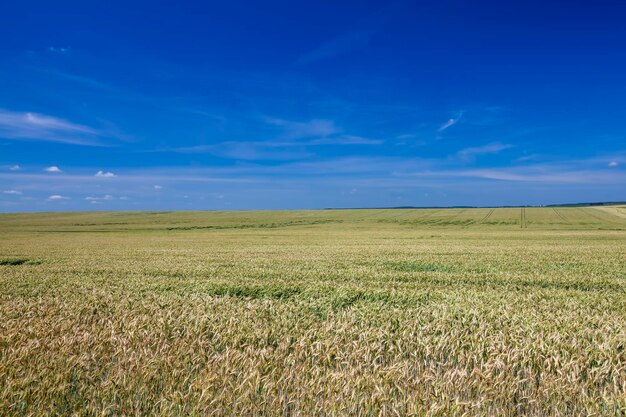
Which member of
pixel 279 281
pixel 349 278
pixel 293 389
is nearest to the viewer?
pixel 293 389

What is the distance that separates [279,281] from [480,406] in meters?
10.9

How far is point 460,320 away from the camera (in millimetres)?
7840

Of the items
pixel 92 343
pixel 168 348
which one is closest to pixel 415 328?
→ pixel 168 348

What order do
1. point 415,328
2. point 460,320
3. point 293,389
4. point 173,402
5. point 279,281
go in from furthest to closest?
point 279,281
point 460,320
point 415,328
point 293,389
point 173,402

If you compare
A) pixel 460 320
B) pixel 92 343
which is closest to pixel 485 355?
pixel 460 320

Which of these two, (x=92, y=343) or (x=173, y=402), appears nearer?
(x=173, y=402)

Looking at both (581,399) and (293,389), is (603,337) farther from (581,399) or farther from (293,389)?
(293,389)

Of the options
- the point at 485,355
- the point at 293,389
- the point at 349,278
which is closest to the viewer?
the point at 293,389

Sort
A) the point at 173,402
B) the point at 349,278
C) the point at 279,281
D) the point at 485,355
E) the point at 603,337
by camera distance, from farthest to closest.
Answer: the point at 349,278 < the point at 279,281 < the point at 603,337 < the point at 485,355 < the point at 173,402

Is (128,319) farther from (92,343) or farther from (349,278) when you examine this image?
(349,278)

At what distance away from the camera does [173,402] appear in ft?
14.1

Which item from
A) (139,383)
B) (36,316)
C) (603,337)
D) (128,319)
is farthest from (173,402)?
(603,337)

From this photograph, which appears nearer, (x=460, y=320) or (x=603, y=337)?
(x=603, y=337)

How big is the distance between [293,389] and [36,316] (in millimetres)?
6494
